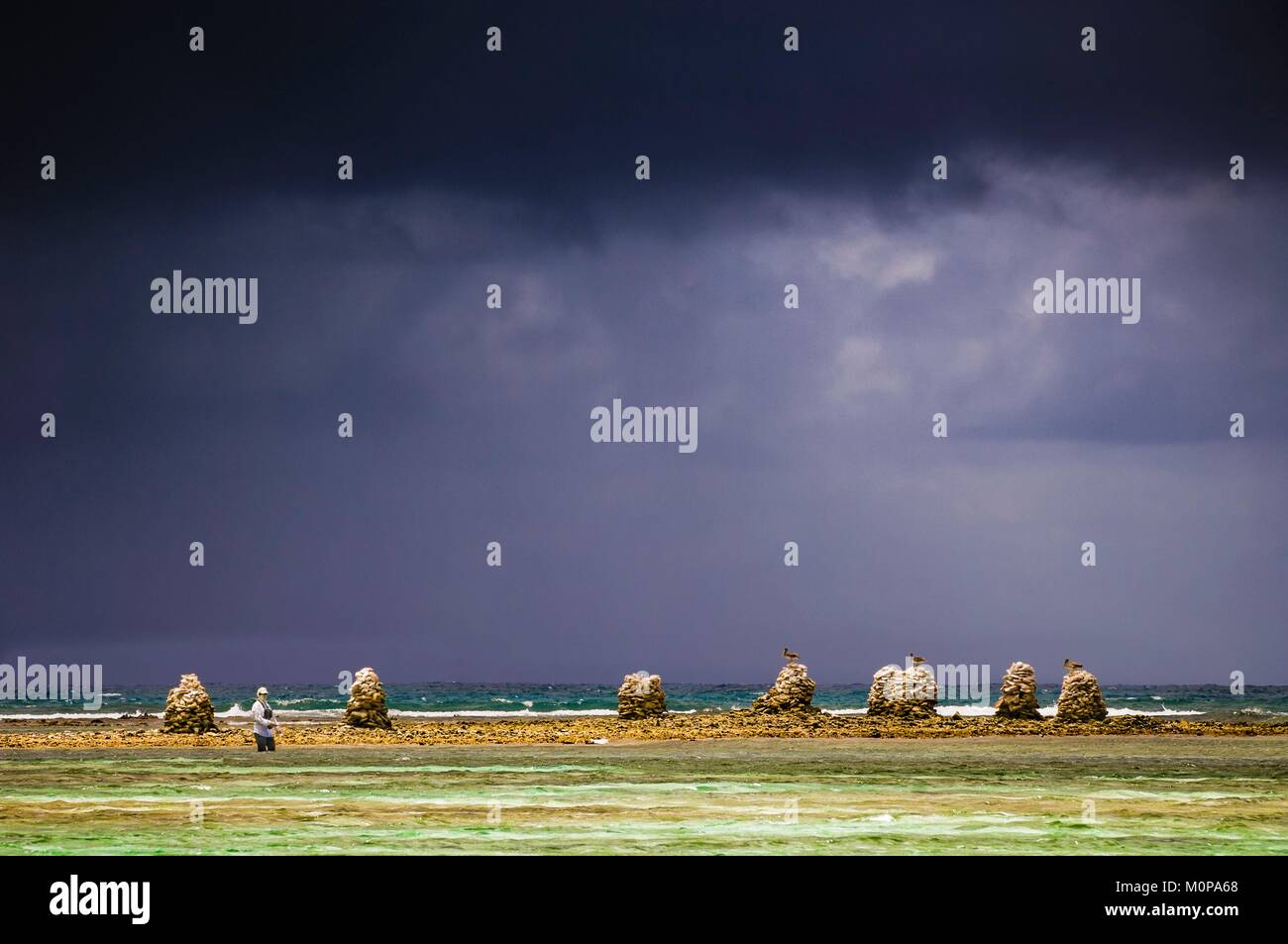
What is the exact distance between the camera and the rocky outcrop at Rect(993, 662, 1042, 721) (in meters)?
47.8

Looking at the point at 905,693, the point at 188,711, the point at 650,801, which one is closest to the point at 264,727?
the point at 188,711

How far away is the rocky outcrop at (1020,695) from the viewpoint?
4778 centimetres

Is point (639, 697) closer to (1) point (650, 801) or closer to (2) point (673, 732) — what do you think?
(2) point (673, 732)

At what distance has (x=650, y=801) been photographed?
23297 millimetres

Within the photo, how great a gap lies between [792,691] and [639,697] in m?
6.03

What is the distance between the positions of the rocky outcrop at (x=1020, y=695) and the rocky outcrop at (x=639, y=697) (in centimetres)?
1224

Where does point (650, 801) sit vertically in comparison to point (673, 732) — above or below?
above

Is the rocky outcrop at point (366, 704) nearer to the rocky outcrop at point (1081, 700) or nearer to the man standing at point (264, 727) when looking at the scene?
the man standing at point (264, 727)

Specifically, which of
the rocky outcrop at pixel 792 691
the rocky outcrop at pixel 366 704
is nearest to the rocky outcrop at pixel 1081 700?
the rocky outcrop at pixel 792 691

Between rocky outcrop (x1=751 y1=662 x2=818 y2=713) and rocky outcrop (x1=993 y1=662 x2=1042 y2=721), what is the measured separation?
6.49 metres

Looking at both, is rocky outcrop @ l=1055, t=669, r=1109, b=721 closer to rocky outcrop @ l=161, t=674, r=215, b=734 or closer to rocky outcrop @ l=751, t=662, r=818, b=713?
rocky outcrop @ l=751, t=662, r=818, b=713
